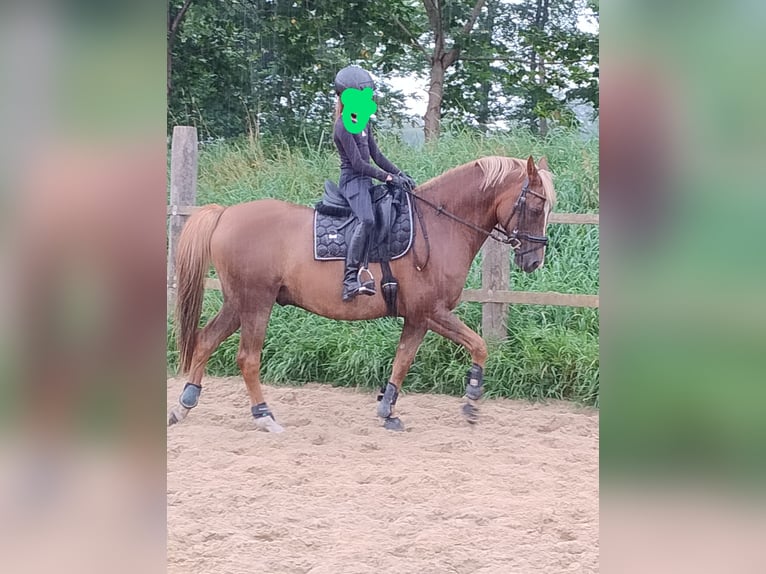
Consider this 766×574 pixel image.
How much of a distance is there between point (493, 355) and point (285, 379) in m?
1.51

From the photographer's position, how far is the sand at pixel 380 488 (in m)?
2.58

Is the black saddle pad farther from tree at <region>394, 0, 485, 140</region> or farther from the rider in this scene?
tree at <region>394, 0, 485, 140</region>

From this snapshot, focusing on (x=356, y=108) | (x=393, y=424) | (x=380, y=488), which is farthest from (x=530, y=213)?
(x=380, y=488)

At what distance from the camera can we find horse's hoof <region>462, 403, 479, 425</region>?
4332 millimetres

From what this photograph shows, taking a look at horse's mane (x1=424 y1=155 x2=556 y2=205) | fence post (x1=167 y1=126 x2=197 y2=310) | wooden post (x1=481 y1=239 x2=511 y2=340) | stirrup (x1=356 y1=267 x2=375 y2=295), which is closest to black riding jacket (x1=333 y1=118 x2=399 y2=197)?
stirrup (x1=356 y1=267 x2=375 y2=295)

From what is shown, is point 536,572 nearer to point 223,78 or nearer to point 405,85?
point 405,85

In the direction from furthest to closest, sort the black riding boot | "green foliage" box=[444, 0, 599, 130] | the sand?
"green foliage" box=[444, 0, 599, 130]
the black riding boot
the sand

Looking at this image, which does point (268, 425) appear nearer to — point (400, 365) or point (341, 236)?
point (400, 365)

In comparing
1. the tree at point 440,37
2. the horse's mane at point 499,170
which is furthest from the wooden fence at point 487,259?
the tree at point 440,37

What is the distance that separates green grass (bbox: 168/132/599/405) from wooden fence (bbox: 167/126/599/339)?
115 mm

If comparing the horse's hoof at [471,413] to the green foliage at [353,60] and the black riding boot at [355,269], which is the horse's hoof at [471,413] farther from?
the green foliage at [353,60]

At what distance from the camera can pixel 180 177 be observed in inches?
218

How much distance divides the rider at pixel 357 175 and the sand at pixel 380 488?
94 cm
